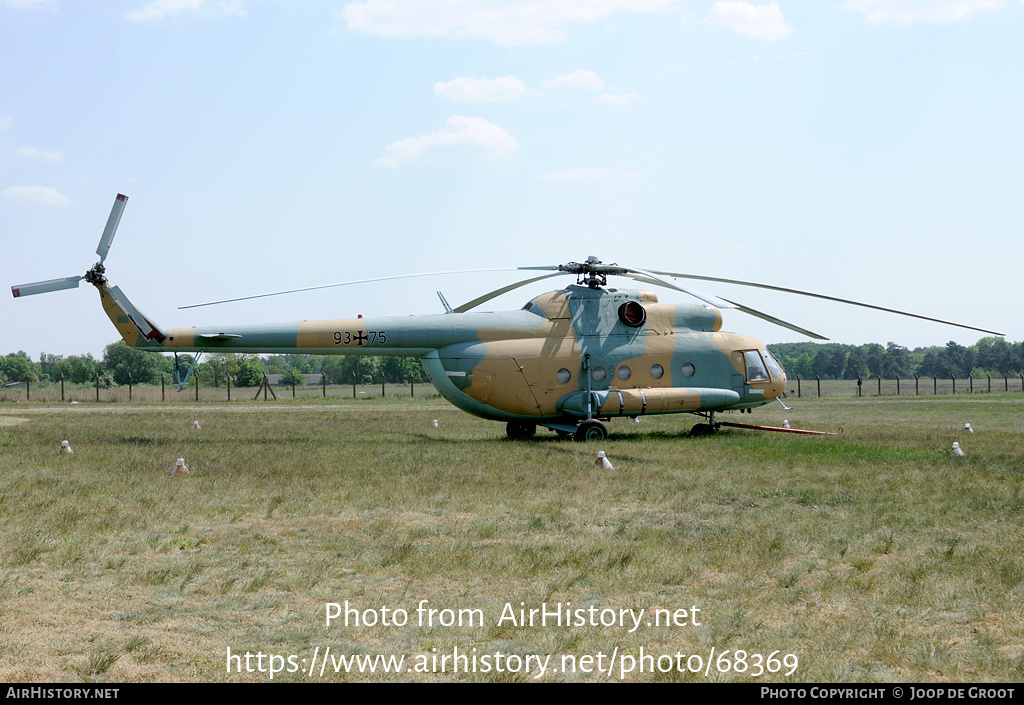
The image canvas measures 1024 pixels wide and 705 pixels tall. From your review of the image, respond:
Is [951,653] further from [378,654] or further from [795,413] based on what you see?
[795,413]

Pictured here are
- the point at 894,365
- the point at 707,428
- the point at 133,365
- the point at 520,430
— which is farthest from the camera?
the point at 894,365

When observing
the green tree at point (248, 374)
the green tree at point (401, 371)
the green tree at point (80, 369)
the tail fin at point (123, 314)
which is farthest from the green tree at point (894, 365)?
the tail fin at point (123, 314)

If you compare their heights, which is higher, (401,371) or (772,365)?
(772,365)

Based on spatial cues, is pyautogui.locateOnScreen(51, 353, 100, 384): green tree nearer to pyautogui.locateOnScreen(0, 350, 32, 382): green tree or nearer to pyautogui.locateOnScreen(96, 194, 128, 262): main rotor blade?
pyautogui.locateOnScreen(0, 350, 32, 382): green tree

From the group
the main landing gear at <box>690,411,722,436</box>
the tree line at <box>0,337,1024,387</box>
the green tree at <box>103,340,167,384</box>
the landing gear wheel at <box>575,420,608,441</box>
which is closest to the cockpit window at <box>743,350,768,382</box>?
the main landing gear at <box>690,411,722,436</box>

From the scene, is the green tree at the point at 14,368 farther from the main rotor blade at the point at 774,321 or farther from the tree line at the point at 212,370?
the main rotor blade at the point at 774,321

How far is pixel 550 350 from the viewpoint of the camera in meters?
21.5

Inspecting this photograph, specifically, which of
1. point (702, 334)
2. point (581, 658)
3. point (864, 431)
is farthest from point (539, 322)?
point (581, 658)

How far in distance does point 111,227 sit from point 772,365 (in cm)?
1746

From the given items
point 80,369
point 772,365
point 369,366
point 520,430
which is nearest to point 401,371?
point 369,366

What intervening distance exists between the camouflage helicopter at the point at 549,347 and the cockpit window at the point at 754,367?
0.11 metres

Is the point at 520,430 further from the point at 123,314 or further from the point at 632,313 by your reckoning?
the point at 123,314

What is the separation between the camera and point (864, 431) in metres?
23.3

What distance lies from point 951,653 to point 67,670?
5.97 m
